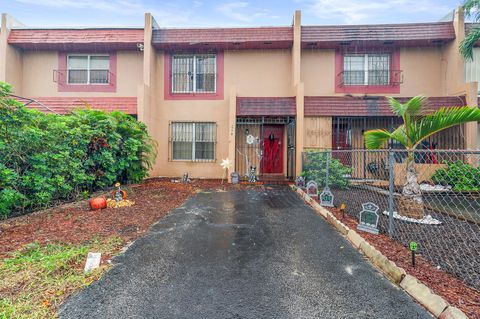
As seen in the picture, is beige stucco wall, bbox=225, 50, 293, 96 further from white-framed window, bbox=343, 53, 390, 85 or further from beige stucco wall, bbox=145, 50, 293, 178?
white-framed window, bbox=343, 53, 390, 85

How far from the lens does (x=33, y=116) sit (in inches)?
200

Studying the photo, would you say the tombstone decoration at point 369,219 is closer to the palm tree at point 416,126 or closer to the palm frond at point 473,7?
the palm tree at point 416,126

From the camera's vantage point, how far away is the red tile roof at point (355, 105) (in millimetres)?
9844

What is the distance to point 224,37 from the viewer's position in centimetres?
1097

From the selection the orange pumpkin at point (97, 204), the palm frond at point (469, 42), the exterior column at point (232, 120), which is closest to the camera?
the orange pumpkin at point (97, 204)

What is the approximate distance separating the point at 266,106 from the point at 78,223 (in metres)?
8.18

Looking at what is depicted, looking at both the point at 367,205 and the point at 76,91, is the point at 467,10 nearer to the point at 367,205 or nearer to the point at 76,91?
the point at 367,205

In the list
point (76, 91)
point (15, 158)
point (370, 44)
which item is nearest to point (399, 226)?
point (15, 158)

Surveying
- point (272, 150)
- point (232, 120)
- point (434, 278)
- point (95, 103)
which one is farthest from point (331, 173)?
point (95, 103)

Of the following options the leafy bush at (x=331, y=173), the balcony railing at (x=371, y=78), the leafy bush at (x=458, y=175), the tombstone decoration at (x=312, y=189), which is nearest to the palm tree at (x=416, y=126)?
the tombstone decoration at (x=312, y=189)

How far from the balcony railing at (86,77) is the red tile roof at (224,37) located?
10.5 feet

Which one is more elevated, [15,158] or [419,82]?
[419,82]

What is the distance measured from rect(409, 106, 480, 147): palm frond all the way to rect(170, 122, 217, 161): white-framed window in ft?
27.6

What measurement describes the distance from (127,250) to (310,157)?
7.07 metres
